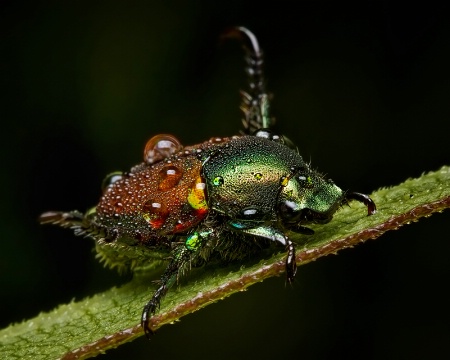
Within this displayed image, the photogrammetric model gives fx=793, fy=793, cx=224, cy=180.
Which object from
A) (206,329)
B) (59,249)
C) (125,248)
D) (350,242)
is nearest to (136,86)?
(59,249)

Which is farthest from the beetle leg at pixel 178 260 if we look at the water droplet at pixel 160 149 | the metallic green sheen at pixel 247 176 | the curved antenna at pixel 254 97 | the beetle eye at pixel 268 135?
the curved antenna at pixel 254 97

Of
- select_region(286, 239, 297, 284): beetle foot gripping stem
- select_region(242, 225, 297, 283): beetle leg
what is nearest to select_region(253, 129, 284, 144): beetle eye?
select_region(242, 225, 297, 283): beetle leg

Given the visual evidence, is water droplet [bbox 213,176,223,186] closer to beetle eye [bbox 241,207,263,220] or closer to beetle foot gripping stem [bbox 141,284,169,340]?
beetle eye [bbox 241,207,263,220]

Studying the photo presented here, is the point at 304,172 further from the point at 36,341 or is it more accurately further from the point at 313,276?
the point at 313,276

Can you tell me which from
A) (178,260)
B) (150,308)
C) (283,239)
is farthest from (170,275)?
(283,239)

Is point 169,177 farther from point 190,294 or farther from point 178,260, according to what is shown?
point 190,294

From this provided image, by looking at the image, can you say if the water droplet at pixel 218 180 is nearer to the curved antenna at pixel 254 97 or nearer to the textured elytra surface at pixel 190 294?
the textured elytra surface at pixel 190 294
